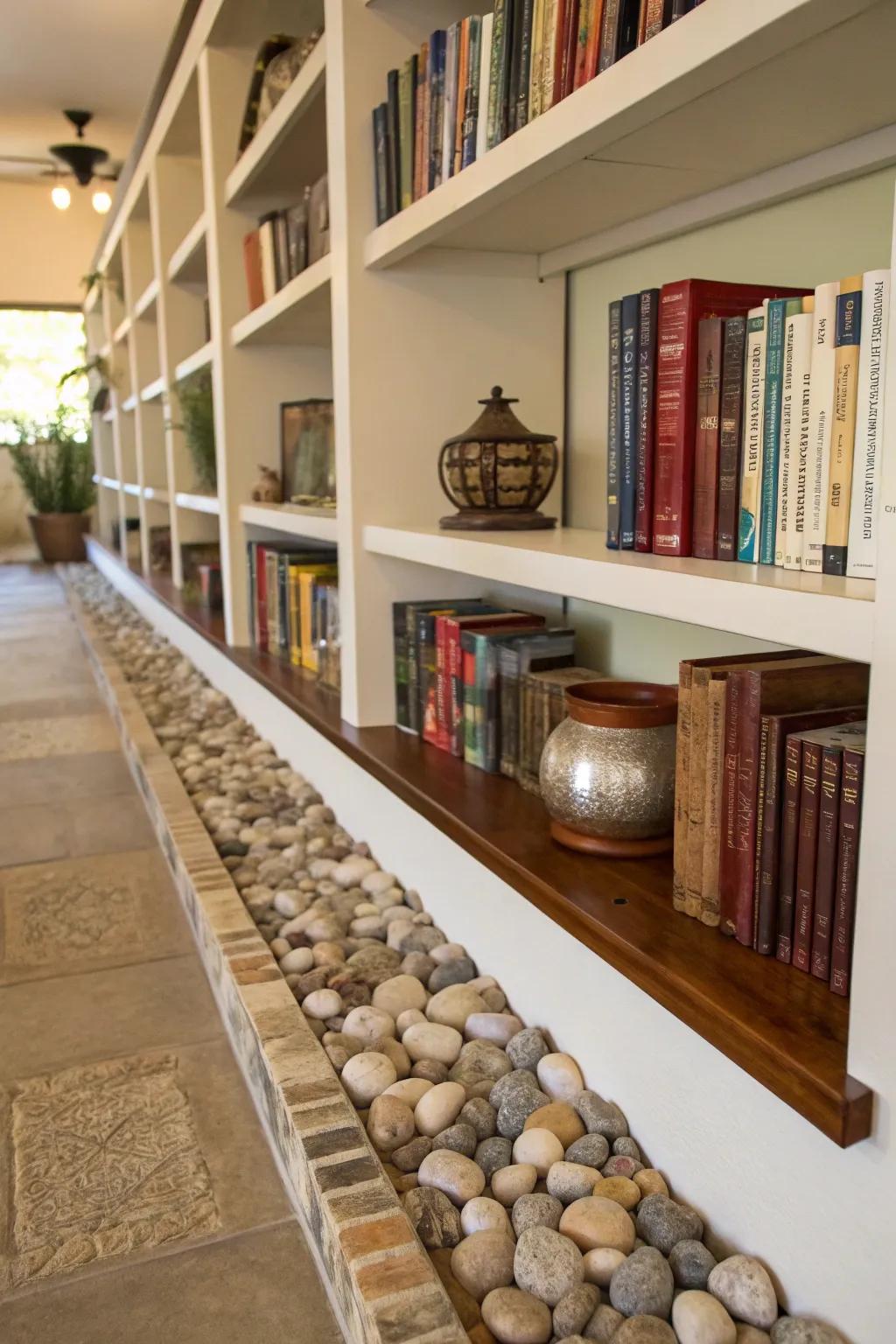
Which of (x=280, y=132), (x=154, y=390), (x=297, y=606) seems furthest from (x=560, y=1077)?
(x=154, y=390)

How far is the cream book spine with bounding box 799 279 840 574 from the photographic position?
3.04 ft

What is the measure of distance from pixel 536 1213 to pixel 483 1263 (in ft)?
0.25

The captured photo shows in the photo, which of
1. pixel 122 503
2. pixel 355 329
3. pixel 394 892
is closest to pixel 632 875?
pixel 394 892

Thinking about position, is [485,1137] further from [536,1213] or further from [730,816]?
[730,816]

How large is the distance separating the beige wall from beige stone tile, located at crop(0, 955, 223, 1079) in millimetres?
7459

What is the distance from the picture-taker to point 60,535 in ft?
25.7

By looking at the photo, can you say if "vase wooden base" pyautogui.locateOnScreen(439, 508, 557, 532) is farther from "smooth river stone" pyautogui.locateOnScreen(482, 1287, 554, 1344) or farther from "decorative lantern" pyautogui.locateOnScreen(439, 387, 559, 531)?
"smooth river stone" pyautogui.locateOnScreen(482, 1287, 554, 1344)

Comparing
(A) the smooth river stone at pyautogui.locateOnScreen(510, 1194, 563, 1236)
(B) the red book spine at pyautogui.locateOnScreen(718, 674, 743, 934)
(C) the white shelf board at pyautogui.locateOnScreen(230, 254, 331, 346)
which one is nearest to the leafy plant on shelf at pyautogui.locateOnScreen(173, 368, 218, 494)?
(C) the white shelf board at pyautogui.locateOnScreen(230, 254, 331, 346)

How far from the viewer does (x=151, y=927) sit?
1.74 metres

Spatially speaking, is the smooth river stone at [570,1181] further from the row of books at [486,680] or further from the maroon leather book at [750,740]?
the row of books at [486,680]

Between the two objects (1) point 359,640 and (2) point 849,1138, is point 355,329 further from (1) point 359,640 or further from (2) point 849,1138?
(2) point 849,1138

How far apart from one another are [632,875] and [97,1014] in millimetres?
768

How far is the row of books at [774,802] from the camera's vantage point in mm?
911

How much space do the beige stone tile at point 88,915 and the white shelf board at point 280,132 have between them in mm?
1478
